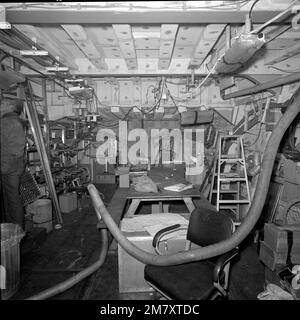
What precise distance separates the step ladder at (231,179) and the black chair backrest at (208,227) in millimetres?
1787

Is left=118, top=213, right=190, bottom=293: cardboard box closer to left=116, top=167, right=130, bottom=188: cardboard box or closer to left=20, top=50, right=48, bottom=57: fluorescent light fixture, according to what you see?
left=116, top=167, right=130, bottom=188: cardboard box

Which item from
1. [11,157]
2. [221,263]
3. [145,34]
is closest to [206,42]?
[145,34]

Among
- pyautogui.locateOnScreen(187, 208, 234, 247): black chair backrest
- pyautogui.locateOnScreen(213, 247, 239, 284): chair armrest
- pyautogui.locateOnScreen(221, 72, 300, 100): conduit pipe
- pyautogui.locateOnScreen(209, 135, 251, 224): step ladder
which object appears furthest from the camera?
pyautogui.locateOnScreen(209, 135, 251, 224): step ladder

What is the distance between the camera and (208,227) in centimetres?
188

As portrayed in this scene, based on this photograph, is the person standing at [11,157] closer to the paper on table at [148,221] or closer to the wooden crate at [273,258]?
the paper on table at [148,221]

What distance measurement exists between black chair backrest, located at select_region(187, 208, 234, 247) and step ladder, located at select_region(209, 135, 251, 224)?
1.79 meters

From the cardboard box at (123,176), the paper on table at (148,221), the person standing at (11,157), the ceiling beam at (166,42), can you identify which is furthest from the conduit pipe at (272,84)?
the person standing at (11,157)

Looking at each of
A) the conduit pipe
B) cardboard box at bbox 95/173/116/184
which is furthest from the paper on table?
cardboard box at bbox 95/173/116/184

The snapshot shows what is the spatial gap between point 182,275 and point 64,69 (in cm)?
281

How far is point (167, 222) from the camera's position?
7.79 ft

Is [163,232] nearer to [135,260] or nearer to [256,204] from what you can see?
[135,260]

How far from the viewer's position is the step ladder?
3746 millimetres

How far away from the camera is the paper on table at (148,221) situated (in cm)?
226

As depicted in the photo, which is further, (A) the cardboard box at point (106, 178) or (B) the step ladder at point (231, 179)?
(A) the cardboard box at point (106, 178)
